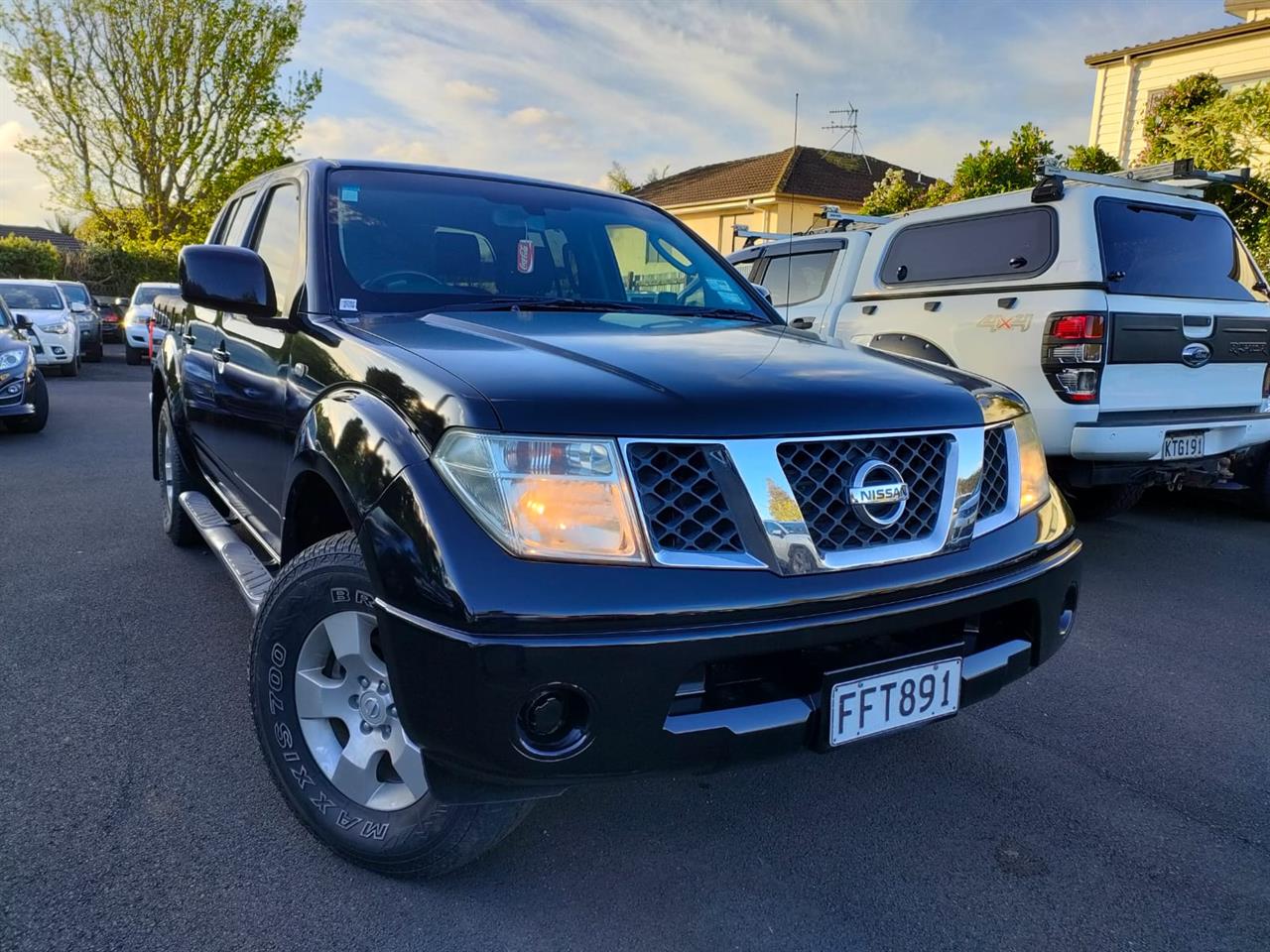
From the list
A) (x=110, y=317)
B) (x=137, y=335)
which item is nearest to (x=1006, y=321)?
(x=137, y=335)

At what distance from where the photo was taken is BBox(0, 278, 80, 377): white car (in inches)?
554

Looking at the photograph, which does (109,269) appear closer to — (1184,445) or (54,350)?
(54,350)

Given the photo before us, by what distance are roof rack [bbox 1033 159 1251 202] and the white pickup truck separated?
1cm

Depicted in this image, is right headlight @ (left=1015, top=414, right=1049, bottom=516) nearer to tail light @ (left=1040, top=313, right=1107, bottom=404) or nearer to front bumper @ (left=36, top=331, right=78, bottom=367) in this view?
tail light @ (left=1040, top=313, right=1107, bottom=404)

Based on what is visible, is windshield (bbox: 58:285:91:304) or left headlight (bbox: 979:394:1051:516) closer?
left headlight (bbox: 979:394:1051:516)

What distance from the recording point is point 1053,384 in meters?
4.64

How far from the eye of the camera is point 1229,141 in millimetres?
11203

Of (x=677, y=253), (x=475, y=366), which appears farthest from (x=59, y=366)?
(x=475, y=366)

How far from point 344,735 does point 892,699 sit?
125 centimetres

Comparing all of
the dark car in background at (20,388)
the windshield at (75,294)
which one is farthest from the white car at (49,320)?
the dark car in background at (20,388)

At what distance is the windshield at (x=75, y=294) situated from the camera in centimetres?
1704

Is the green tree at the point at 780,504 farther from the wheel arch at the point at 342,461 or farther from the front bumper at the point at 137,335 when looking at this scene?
the front bumper at the point at 137,335

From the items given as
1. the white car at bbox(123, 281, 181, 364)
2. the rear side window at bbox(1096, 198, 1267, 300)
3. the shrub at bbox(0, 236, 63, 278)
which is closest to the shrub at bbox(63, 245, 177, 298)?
the shrub at bbox(0, 236, 63, 278)

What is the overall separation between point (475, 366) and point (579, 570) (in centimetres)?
53
